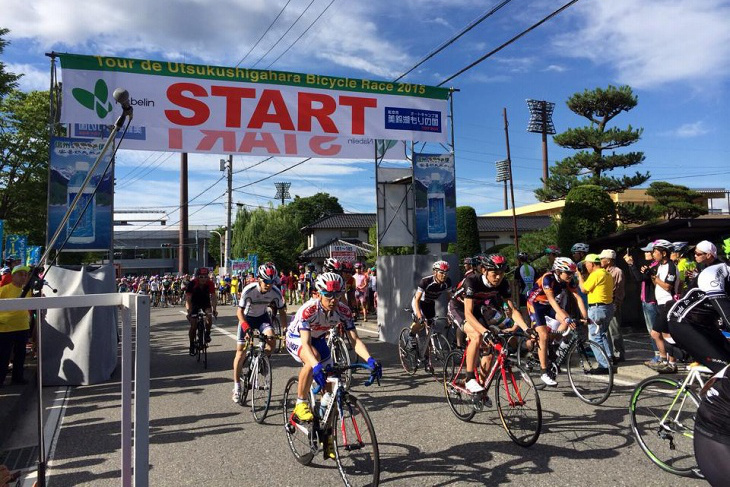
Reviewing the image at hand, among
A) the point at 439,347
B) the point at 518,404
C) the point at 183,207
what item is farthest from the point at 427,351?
the point at 183,207

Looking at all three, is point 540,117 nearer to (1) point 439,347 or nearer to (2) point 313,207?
(2) point 313,207

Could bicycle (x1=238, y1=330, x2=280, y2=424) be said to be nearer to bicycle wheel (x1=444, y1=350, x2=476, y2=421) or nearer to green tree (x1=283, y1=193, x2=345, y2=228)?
bicycle wheel (x1=444, y1=350, x2=476, y2=421)

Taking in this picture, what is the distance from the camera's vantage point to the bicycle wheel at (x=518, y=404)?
4.96 m

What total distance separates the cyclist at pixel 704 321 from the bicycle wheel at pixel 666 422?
604 millimetres

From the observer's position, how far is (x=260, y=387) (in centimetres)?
654

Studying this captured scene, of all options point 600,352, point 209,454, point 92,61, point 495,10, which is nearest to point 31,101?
point 92,61

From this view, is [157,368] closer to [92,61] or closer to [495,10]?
[92,61]

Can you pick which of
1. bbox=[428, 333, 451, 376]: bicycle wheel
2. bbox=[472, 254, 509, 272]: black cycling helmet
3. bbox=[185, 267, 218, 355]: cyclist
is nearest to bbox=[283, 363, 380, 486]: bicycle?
bbox=[472, 254, 509, 272]: black cycling helmet

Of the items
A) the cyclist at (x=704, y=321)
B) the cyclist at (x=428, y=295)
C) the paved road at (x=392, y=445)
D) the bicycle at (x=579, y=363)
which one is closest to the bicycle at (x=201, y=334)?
the paved road at (x=392, y=445)

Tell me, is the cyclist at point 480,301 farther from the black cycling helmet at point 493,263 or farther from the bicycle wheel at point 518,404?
the bicycle wheel at point 518,404

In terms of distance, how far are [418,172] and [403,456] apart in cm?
962

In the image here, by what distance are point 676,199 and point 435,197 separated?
27946mm

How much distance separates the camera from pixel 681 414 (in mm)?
4332

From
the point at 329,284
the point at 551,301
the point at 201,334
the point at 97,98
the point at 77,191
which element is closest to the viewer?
the point at 329,284
